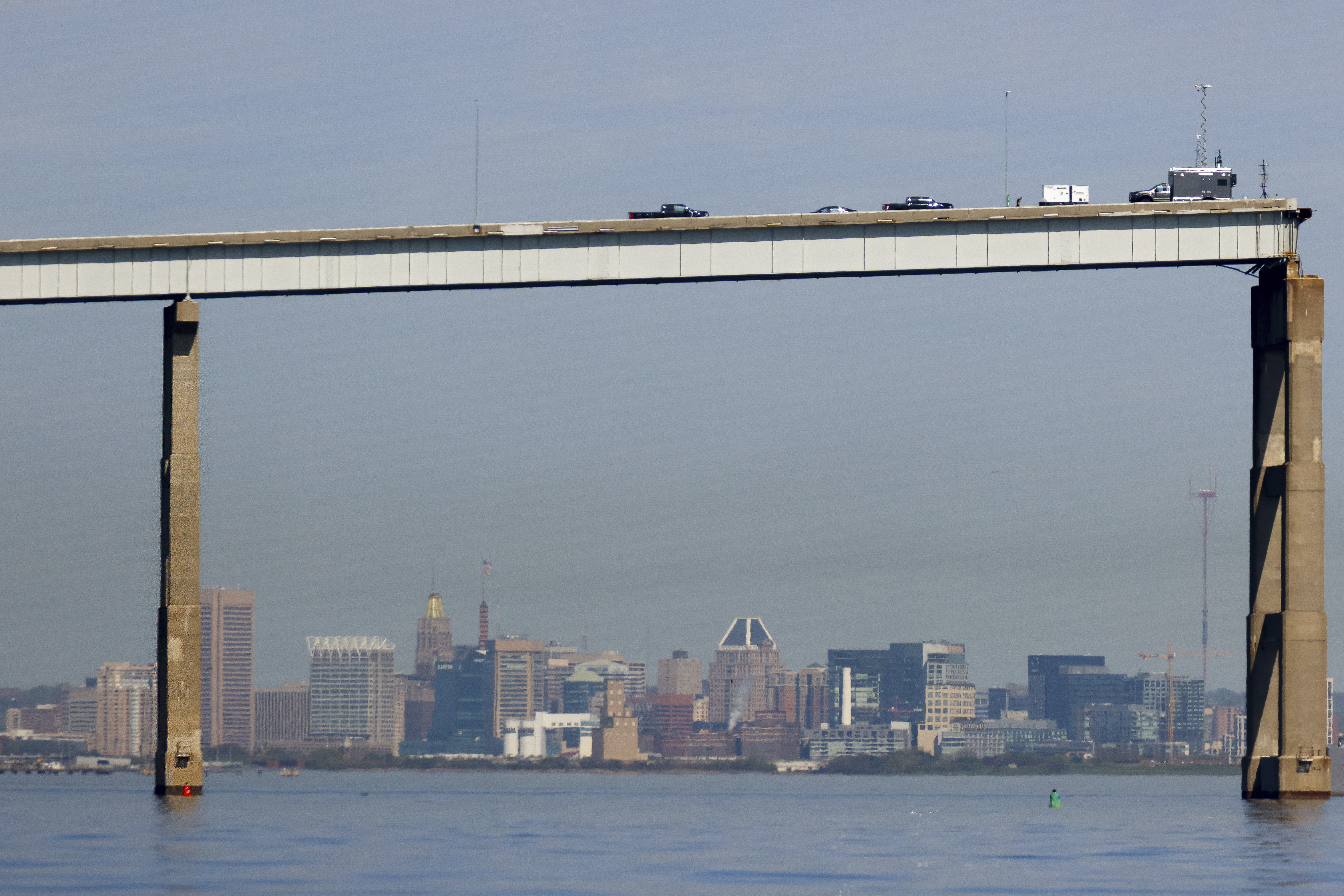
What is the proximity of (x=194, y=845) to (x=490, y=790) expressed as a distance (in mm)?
94334

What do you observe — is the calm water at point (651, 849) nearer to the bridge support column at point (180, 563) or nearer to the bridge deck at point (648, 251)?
the bridge support column at point (180, 563)

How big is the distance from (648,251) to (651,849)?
96.9 feet

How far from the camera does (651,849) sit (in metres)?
51.1

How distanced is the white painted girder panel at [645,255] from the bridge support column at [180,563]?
252cm

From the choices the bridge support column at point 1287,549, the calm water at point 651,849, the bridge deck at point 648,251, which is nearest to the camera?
the calm water at point 651,849

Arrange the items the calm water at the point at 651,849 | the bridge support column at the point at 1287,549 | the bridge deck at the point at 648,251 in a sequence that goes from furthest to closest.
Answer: the bridge deck at the point at 648,251
the bridge support column at the point at 1287,549
the calm water at the point at 651,849

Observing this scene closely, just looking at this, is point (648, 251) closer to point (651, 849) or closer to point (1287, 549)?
point (1287, 549)

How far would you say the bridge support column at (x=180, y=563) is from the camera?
242 ft

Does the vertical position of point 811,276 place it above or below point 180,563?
above

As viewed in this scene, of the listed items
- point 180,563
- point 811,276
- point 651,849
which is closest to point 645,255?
point 811,276

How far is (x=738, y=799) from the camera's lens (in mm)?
109312

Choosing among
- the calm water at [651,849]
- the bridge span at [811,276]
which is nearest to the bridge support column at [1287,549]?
the bridge span at [811,276]

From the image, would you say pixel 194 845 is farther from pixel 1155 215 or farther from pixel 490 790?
pixel 490 790

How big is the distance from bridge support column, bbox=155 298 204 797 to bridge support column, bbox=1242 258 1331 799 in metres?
39.0
